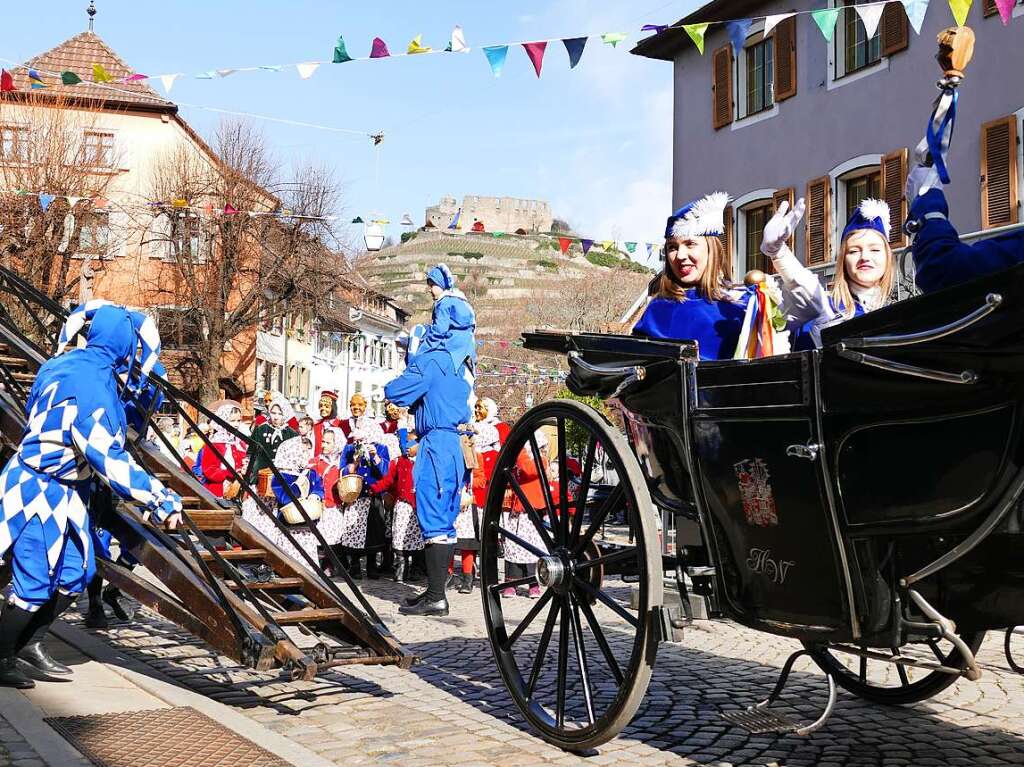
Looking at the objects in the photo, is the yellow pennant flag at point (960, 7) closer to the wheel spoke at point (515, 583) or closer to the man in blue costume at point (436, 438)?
the man in blue costume at point (436, 438)

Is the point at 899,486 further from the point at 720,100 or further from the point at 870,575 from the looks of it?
the point at 720,100

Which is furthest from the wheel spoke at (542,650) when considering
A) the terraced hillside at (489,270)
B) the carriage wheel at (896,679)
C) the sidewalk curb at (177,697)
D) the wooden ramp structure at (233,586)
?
the terraced hillside at (489,270)

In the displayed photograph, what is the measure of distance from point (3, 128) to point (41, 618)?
25.9m

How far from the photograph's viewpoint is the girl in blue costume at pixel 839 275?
3.97 m

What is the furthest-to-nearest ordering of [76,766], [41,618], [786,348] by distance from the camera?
[41,618], [786,348], [76,766]

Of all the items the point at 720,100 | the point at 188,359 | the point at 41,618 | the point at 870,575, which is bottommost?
the point at 41,618

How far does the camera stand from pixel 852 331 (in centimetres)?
312

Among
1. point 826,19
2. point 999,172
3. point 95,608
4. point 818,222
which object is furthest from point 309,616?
point 818,222

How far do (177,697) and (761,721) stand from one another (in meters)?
2.45

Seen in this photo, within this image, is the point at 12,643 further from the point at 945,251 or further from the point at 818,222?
the point at 818,222

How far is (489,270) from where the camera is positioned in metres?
129

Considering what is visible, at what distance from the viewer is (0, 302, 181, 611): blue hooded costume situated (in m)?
4.84

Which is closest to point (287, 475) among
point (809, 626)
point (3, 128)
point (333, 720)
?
point (333, 720)

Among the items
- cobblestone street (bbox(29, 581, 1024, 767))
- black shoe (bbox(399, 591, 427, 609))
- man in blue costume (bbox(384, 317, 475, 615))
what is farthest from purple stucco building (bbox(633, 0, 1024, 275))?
cobblestone street (bbox(29, 581, 1024, 767))
